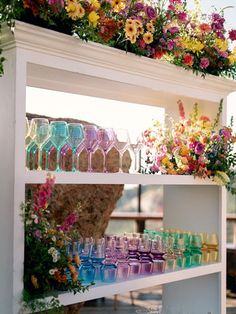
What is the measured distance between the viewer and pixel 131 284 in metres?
2.02

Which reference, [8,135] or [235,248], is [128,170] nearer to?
[8,135]

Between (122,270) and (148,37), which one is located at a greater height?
(148,37)

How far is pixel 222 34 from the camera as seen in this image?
2361mm

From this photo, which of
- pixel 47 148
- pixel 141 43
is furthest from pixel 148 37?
pixel 47 148

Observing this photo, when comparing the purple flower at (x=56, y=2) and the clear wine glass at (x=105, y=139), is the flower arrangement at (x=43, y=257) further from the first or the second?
the purple flower at (x=56, y=2)

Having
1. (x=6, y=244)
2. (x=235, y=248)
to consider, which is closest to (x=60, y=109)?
(x=6, y=244)

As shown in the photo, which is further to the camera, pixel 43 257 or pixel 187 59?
pixel 187 59

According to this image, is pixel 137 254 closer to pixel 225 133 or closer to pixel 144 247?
pixel 144 247

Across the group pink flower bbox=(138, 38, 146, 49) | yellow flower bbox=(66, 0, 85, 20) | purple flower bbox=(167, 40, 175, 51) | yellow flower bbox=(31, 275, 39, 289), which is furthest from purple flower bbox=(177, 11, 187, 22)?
yellow flower bbox=(31, 275, 39, 289)

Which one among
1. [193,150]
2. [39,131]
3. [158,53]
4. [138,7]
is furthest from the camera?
[193,150]

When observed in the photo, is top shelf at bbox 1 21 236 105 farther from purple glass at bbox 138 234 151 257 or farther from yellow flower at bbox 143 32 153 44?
purple glass at bbox 138 234 151 257

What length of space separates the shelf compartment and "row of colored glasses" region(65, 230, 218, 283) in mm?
267

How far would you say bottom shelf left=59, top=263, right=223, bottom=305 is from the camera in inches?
71.0

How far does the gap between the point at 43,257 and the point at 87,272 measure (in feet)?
1.11
